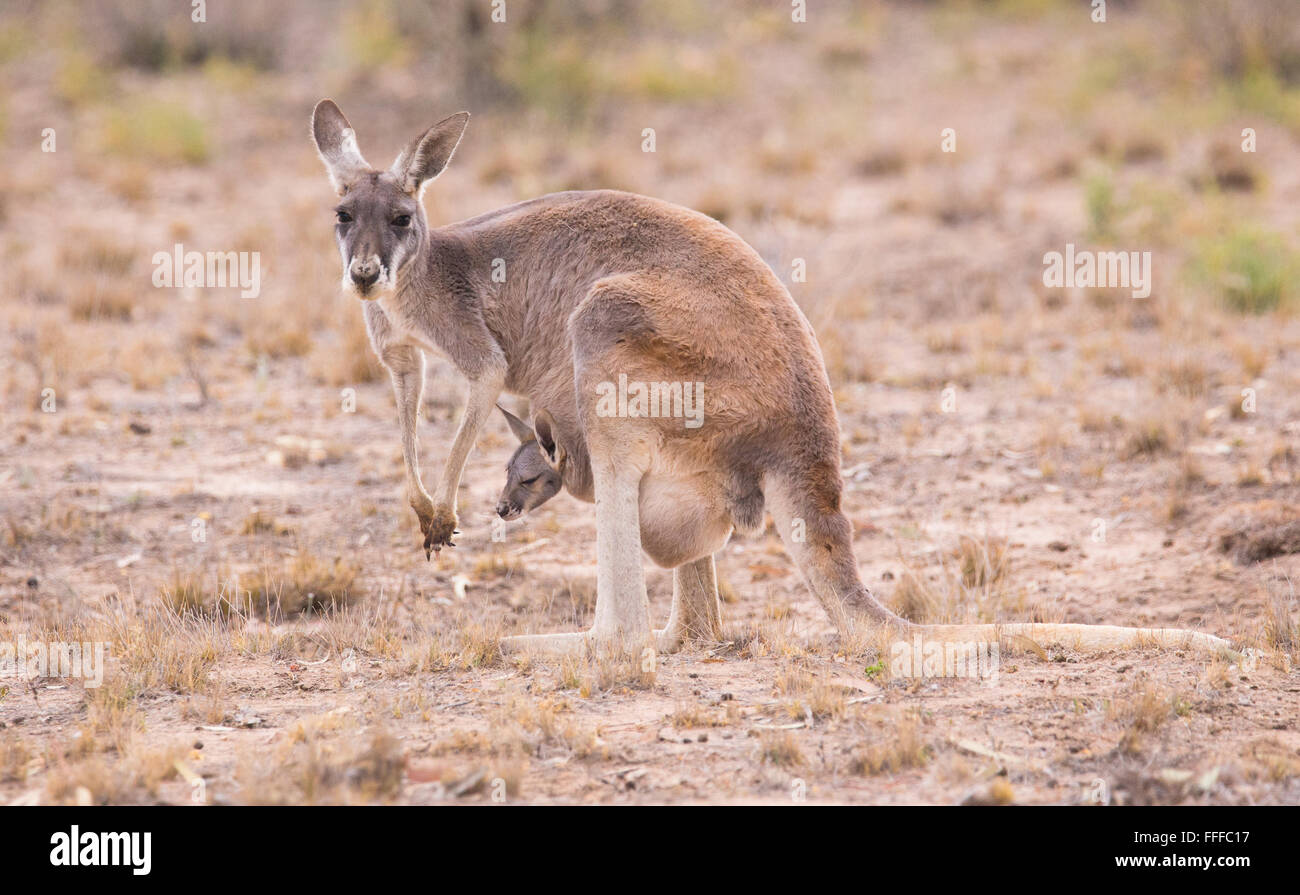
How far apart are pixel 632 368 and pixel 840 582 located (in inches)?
39.8

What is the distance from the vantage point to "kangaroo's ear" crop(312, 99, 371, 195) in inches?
203

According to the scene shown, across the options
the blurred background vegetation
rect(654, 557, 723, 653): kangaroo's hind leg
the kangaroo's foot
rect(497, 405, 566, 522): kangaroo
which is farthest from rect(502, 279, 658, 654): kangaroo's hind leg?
the blurred background vegetation

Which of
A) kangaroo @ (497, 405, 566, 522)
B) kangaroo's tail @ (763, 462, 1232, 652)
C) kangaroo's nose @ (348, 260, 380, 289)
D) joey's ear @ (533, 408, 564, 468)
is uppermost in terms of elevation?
kangaroo's nose @ (348, 260, 380, 289)

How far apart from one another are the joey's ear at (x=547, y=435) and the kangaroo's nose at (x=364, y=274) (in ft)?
2.91

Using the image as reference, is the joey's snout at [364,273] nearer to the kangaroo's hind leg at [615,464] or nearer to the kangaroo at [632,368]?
the kangaroo at [632,368]

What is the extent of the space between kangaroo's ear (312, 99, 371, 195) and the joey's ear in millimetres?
1127

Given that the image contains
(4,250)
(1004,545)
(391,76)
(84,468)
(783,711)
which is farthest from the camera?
(391,76)

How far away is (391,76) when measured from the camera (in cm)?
1645

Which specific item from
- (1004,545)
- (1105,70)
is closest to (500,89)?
A: (1105,70)

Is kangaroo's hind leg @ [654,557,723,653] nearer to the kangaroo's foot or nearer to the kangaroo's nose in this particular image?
the kangaroo's foot

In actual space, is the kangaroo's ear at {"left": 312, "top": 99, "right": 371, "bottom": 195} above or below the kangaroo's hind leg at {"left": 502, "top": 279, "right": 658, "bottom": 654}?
above

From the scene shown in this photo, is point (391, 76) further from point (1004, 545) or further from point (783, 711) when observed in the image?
point (783, 711)

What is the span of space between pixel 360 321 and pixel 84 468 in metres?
2.28

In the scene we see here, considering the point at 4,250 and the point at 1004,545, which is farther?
the point at 4,250
